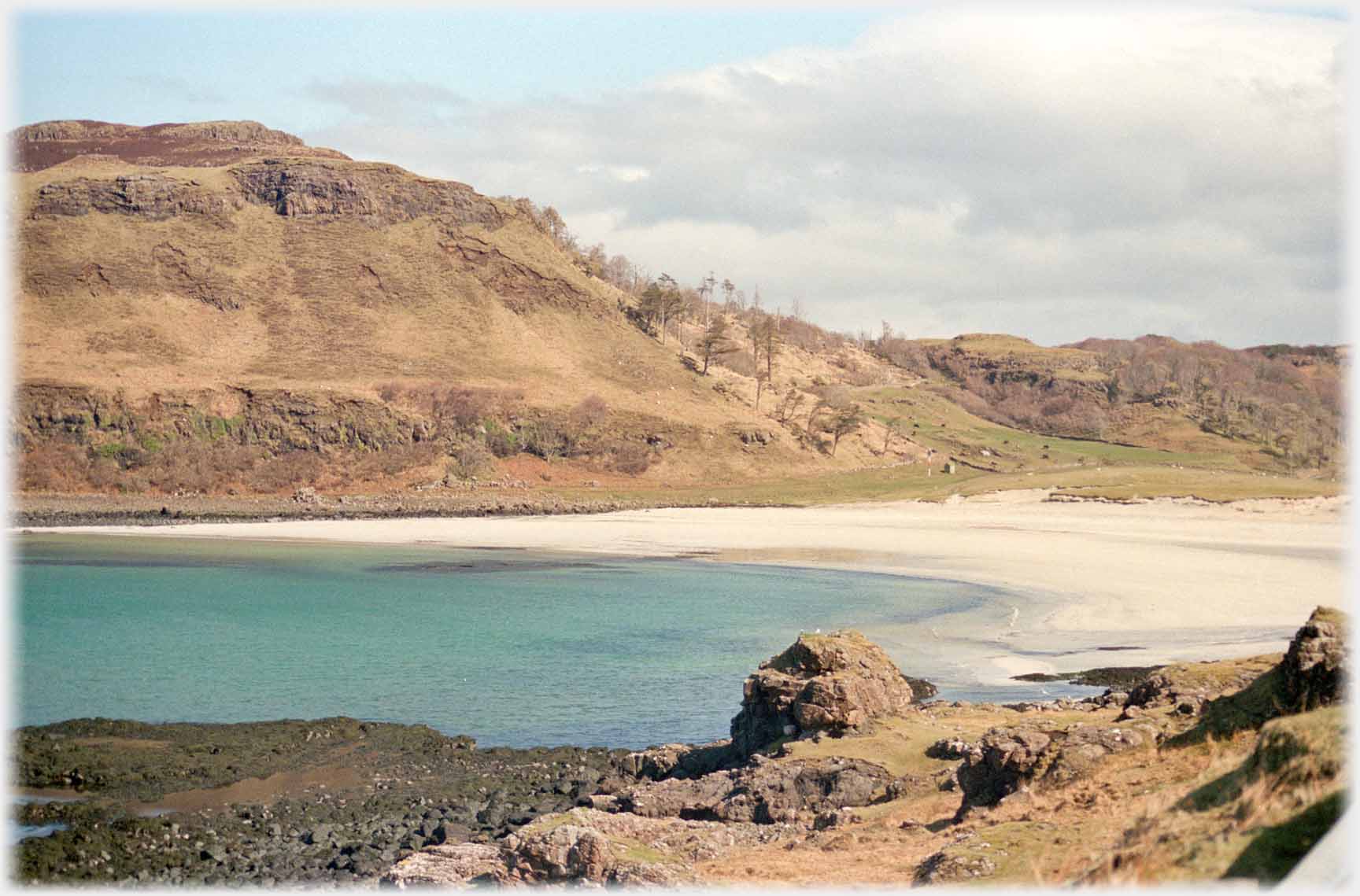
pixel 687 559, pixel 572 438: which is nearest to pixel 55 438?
pixel 572 438

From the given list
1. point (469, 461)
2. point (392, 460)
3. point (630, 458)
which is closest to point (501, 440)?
point (469, 461)

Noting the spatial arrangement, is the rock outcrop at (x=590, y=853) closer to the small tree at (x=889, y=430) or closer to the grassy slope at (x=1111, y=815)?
the grassy slope at (x=1111, y=815)

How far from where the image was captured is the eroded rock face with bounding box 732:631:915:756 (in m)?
15.2

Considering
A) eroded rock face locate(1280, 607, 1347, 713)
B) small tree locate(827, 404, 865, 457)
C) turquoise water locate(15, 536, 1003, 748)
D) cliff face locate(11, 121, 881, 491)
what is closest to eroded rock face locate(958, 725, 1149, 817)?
eroded rock face locate(1280, 607, 1347, 713)

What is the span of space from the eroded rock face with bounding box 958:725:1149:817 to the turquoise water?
30.5 feet

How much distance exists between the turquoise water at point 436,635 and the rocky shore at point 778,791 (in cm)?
252

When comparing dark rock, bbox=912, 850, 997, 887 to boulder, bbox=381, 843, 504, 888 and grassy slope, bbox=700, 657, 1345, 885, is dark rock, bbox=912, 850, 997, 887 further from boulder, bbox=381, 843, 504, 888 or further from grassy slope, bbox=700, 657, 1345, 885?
boulder, bbox=381, 843, 504, 888

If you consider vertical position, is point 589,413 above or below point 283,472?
above

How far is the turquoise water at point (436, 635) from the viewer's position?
899 inches

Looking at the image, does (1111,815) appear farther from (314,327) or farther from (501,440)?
(314,327)

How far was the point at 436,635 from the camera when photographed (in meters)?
32.2

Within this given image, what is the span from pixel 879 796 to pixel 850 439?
98978 mm

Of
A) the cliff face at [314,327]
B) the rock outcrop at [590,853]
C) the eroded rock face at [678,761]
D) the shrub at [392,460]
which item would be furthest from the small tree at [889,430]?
the rock outcrop at [590,853]

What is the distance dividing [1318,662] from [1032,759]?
Answer: 9.11ft
